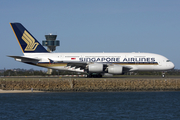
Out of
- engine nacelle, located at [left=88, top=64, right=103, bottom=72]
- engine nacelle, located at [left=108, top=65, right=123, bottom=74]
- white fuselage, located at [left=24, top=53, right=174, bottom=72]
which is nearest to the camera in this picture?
engine nacelle, located at [left=88, top=64, right=103, bottom=72]

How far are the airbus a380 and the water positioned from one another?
24.6 feet

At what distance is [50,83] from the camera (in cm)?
5231

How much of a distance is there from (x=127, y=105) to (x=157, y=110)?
4610mm

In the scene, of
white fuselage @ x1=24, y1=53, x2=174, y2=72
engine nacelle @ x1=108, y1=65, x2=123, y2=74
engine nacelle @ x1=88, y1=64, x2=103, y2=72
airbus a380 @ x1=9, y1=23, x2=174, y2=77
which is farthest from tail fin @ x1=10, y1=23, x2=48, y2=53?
engine nacelle @ x1=108, y1=65, x2=123, y2=74

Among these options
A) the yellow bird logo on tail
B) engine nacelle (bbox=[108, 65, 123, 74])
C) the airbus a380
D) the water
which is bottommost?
the water

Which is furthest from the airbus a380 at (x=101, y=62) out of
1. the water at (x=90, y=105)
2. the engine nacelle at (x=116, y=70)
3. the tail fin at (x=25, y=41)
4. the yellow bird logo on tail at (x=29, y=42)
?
the water at (x=90, y=105)

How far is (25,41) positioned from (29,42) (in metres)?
0.81

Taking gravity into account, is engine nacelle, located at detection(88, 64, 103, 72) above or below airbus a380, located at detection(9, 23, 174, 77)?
below

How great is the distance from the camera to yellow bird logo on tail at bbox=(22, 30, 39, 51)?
61534 mm

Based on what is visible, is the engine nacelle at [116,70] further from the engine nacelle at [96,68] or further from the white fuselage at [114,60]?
the white fuselage at [114,60]

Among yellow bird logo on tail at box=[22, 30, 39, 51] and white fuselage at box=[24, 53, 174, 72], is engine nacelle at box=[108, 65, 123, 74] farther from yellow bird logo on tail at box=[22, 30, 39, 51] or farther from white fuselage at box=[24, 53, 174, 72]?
yellow bird logo on tail at box=[22, 30, 39, 51]

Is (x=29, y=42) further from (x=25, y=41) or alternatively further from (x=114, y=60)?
(x=114, y=60)

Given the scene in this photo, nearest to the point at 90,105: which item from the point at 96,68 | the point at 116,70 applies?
the point at 96,68

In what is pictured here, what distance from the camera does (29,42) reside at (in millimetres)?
61812
